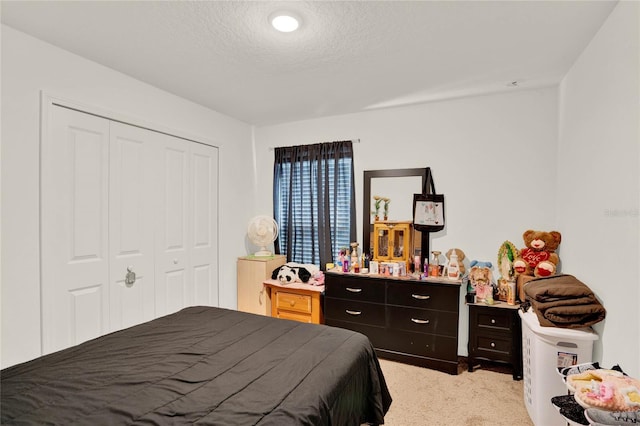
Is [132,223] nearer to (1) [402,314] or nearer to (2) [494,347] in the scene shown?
(1) [402,314]

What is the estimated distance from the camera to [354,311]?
126 inches

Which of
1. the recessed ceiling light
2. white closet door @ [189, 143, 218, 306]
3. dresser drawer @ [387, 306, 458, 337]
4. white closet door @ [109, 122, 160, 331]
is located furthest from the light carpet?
the recessed ceiling light

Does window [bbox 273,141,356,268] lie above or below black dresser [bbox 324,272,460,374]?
above

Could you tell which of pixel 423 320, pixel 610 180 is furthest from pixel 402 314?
pixel 610 180

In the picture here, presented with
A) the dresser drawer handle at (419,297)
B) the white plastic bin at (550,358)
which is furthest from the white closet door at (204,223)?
the white plastic bin at (550,358)

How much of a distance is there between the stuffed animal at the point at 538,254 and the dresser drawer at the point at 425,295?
571 millimetres

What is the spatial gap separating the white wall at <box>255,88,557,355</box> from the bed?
6.08 feet

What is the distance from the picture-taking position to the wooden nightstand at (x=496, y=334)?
271 cm

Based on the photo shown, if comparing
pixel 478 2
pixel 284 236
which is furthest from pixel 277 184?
pixel 478 2

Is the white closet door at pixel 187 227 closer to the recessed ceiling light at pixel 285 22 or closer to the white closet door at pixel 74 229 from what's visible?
the white closet door at pixel 74 229

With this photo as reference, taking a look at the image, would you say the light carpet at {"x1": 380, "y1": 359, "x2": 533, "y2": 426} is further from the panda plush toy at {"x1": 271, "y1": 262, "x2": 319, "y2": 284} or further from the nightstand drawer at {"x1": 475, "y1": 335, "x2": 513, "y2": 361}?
the panda plush toy at {"x1": 271, "y1": 262, "x2": 319, "y2": 284}

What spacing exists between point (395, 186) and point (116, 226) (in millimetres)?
2619

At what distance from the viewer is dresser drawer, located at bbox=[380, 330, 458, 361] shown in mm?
2812

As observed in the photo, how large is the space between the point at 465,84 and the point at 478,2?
117cm
